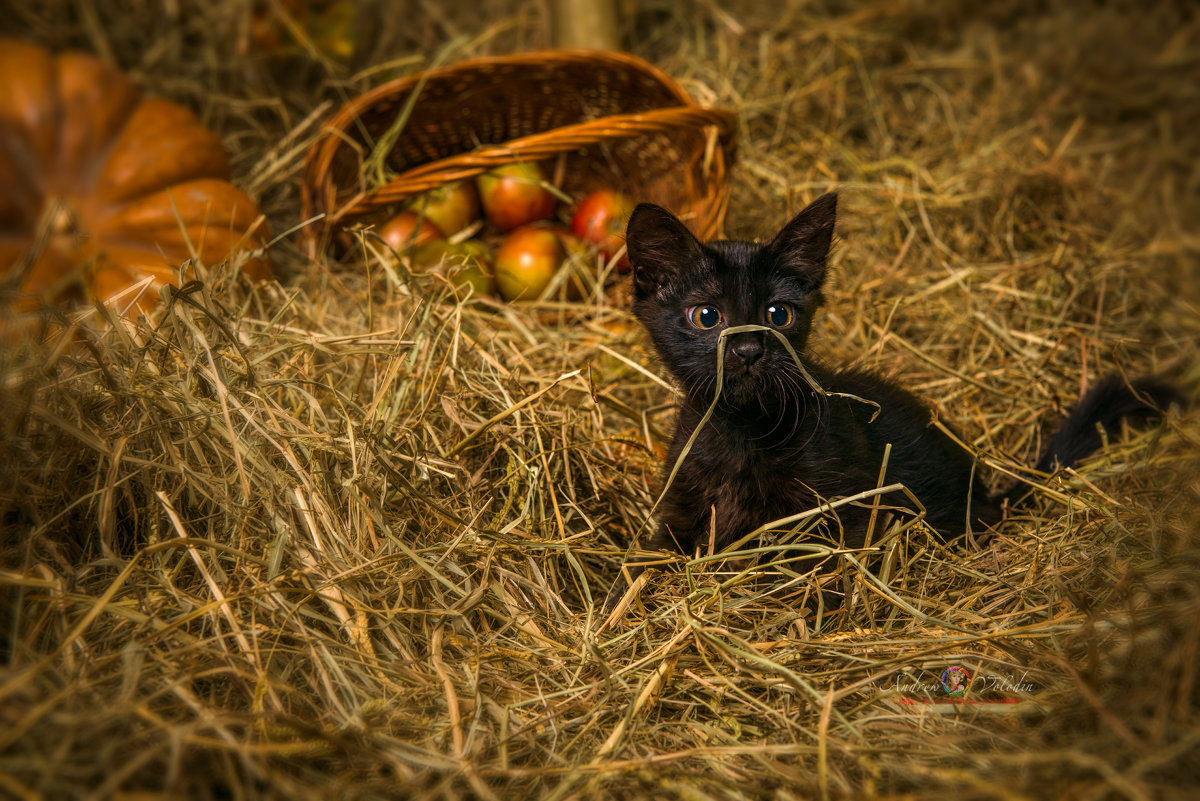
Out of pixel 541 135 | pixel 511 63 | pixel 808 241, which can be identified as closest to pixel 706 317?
pixel 808 241

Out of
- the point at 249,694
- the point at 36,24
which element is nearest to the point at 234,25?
the point at 36,24

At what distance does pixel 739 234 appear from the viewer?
3.08 metres

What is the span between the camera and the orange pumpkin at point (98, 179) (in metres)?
2.64

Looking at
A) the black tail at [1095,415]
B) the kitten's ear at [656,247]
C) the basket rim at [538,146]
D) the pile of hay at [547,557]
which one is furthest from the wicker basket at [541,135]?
the black tail at [1095,415]

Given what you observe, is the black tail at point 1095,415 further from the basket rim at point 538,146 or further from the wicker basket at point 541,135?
the basket rim at point 538,146

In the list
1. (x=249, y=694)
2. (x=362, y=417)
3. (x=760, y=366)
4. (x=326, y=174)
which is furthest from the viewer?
(x=326, y=174)

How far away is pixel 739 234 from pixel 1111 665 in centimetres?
217

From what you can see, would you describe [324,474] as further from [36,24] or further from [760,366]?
[36,24]

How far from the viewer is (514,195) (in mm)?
2994

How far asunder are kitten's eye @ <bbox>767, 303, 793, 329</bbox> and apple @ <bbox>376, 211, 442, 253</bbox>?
4.81ft

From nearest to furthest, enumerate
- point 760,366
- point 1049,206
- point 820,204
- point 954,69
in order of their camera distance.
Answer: point 760,366 < point 820,204 < point 1049,206 < point 954,69

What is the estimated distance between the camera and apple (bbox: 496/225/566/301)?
9.41 ft

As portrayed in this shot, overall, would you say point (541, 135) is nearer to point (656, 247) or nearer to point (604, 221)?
point (604, 221)

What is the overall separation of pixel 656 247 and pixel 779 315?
1.15ft
